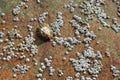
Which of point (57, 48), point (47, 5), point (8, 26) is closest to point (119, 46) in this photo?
point (57, 48)

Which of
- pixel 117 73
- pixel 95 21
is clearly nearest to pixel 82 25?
pixel 95 21

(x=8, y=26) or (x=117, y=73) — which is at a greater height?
(x=8, y=26)

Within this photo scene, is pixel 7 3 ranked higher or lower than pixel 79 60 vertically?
higher

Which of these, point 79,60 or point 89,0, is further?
point 89,0

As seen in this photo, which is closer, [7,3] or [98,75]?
[98,75]

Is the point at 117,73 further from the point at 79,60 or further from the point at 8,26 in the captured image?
the point at 8,26

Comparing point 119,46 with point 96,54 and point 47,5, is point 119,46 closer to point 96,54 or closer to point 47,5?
point 96,54

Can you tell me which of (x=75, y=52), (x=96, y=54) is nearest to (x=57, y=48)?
(x=75, y=52)
